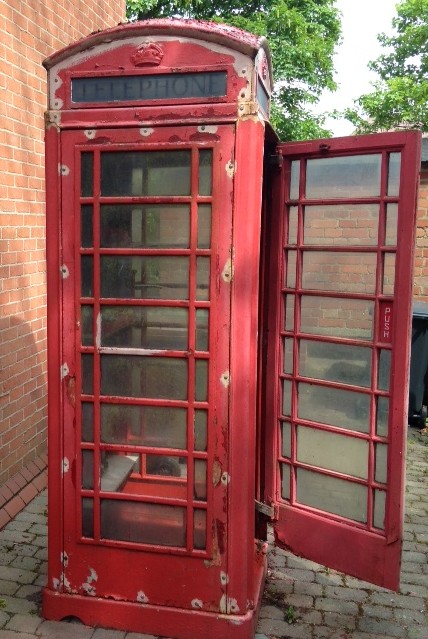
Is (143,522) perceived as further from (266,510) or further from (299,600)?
(299,600)

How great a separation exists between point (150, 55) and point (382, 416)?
2.20 m

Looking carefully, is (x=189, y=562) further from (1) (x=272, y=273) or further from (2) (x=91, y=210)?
(2) (x=91, y=210)

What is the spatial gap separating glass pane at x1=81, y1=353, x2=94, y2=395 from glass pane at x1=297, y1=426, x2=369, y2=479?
1.25 m

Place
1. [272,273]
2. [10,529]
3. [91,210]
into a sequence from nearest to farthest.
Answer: [91,210] < [272,273] < [10,529]

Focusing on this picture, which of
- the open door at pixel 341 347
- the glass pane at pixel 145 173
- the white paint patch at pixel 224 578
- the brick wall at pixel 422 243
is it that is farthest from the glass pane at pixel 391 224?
the brick wall at pixel 422 243

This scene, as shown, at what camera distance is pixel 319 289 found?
337 cm

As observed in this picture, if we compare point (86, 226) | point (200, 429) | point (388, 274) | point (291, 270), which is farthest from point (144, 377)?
point (388, 274)

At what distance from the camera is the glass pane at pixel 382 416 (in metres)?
3.20

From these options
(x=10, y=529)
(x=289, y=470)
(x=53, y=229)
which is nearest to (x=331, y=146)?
(x=53, y=229)

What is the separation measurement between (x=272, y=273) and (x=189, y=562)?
1.66 meters

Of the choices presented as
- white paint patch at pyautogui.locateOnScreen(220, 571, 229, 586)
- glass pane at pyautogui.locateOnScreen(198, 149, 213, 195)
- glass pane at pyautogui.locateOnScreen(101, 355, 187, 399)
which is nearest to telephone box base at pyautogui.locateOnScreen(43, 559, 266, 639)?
white paint patch at pyautogui.locateOnScreen(220, 571, 229, 586)

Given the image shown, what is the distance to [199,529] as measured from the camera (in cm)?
312

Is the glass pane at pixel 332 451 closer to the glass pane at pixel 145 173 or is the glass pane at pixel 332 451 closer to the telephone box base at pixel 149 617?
the telephone box base at pixel 149 617

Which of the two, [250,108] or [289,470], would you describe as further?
[289,470]
